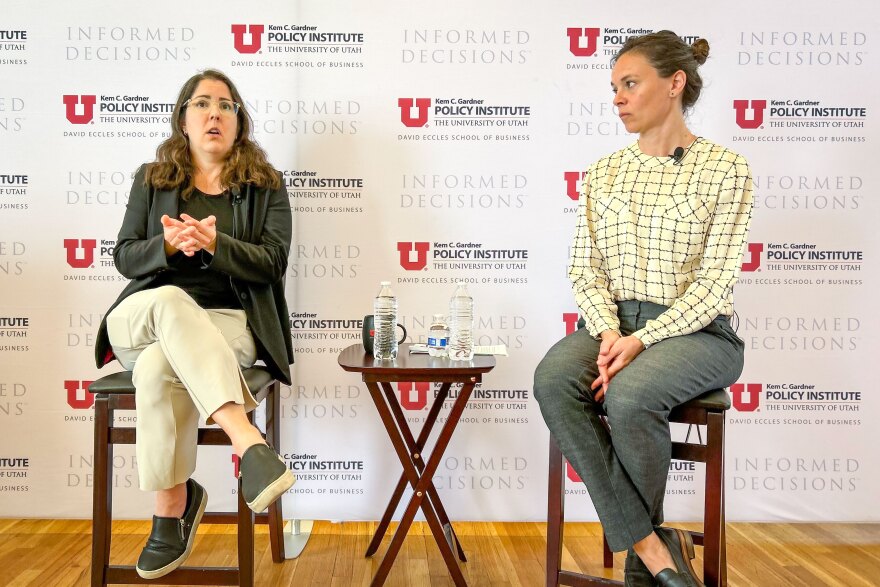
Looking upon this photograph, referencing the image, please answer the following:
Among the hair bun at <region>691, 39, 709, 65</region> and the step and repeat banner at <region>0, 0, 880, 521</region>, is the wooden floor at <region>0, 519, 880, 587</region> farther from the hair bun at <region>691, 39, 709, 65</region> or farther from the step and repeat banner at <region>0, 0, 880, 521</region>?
the hair bun at <region>691, 39, 709, 65</region>

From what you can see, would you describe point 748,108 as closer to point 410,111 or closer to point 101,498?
point 410,111

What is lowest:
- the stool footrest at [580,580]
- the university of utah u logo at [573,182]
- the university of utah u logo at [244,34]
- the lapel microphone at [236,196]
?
the stool footrest at [580,580]

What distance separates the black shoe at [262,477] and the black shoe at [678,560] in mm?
921

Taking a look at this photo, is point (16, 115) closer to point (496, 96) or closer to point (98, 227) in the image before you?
point (98, 227)

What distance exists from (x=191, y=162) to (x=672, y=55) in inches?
61.1

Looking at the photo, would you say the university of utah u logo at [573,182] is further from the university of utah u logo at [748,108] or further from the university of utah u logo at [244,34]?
the university of utah u logo at [244,34]

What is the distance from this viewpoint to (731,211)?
1.97 metres

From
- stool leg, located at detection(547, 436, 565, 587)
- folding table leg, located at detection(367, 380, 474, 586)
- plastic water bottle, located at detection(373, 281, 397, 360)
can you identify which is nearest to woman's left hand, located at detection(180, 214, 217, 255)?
plastic water bottle, located at detection(373, 281, 397, 360)

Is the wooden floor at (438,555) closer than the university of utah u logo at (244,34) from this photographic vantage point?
Yes

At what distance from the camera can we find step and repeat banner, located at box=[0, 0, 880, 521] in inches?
106

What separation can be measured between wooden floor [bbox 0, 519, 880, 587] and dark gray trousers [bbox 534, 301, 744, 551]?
0.59m

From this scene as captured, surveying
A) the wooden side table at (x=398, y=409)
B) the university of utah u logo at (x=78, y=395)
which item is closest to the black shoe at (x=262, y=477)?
the wooden side table at (x=398, y=409)

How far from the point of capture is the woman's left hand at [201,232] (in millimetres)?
2014

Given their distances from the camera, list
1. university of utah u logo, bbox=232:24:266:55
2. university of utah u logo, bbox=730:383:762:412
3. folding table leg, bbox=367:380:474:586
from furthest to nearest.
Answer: university of utah u logo, bbox=730:383:762:412 < university of utah u logo, bbox=232:24:266:55 < folding table leg, bbox=367:380:474:586
